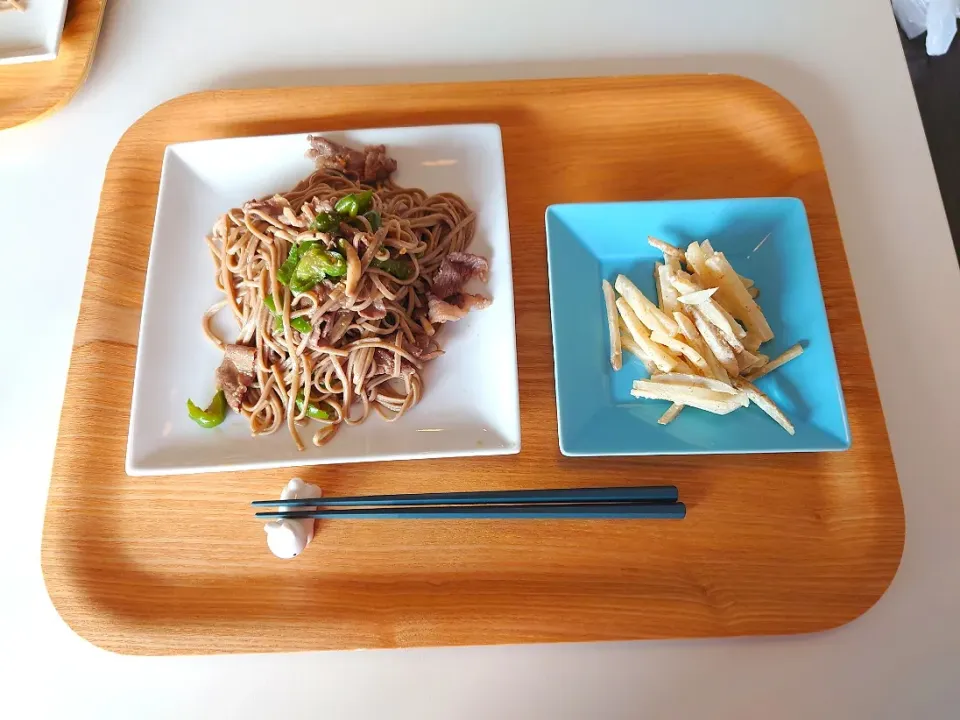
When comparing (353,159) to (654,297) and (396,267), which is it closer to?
(396,267)

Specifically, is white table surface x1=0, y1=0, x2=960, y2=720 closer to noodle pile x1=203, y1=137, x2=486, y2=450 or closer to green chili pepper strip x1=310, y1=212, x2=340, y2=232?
noodle pile x1=203, y1=137, x2=486, y2=450

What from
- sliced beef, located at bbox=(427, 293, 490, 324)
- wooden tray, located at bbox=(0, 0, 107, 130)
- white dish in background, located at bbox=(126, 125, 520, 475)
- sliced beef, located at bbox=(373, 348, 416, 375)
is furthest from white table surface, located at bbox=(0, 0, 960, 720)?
sliced beef, located at bbox=(427, 293, 490, 324)

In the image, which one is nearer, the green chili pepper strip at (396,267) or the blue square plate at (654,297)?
the blue square plate at (654,297)

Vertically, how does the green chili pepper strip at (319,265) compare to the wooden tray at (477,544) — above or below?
above

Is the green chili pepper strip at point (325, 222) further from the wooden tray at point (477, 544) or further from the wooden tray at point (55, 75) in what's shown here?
the wooden tray at point (55, 75)

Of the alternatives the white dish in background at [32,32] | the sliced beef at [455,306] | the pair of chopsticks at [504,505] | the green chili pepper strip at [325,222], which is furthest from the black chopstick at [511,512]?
the white dish in background at [32,32]

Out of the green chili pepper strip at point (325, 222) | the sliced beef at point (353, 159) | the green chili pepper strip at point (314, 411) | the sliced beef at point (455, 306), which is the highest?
the sliced beef at point (353, 159)

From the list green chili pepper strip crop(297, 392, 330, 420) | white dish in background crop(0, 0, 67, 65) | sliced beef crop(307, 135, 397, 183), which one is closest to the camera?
green chili pepper strip crop(297, 392, 330, 420)
